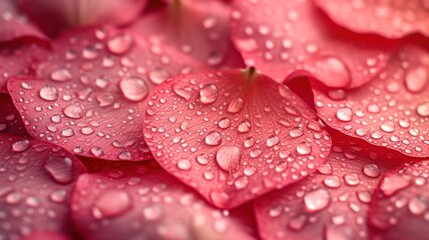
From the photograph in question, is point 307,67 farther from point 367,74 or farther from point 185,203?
point 185,203

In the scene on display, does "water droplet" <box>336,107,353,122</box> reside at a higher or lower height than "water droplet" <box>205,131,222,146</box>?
lower

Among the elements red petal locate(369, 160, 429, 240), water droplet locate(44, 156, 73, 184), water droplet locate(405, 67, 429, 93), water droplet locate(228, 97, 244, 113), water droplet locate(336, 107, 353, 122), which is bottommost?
red petal locate(369, 160, 429, 240)

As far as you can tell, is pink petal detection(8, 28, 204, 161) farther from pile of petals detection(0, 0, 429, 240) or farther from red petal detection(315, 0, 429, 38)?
red petal detection(315, 0, 429, 38)

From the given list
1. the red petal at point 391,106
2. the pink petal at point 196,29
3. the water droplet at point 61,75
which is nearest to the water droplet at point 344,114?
Result: the red petal at point 391,106

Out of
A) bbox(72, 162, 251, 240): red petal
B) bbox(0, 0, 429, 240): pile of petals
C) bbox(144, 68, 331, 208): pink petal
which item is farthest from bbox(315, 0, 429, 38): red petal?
bbox(72, 162, 251, 240): red petal

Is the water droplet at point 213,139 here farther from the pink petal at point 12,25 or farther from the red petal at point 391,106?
the pink petal at point 12,25

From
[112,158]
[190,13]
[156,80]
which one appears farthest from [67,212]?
[190,13]
